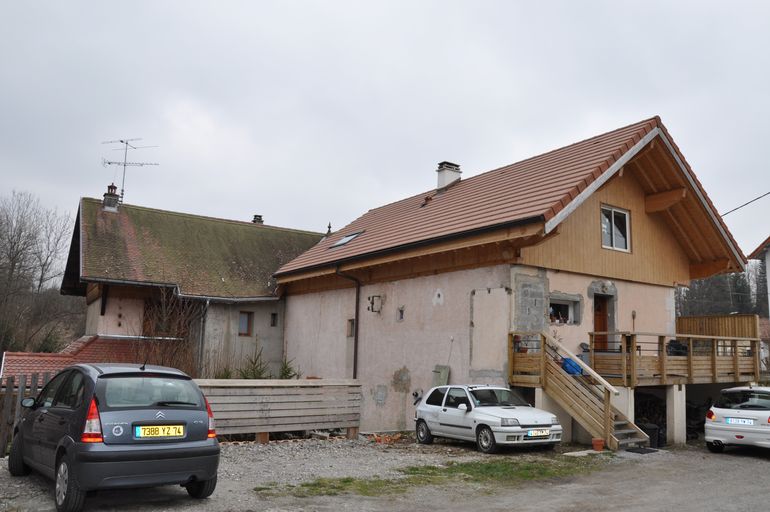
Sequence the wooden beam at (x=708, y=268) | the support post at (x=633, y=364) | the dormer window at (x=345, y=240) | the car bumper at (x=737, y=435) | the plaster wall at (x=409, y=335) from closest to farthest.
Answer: the car bumper at (x=737, y=435)
the support post at (x=633, y=364)
the plaster wall at (x=409, y=335)
the wooden beam at (x=708, y=268)
the dormer window at (x=345, y=240)

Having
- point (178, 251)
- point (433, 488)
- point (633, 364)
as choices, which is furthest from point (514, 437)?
point (178, 251)

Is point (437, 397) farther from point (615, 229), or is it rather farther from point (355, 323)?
point (615, 229)

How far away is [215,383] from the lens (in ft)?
41.0

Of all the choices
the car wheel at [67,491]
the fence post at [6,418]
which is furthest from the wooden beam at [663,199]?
the car wheel at [67,491]

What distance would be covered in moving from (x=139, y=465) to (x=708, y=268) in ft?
64.3

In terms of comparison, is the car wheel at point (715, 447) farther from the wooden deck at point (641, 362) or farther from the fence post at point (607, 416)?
the fence post at point (607, 416)

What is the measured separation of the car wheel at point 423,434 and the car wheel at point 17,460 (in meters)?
7.91

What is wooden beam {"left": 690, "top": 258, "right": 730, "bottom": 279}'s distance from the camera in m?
21.2

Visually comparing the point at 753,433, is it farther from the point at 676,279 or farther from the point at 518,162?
the point at 518,162

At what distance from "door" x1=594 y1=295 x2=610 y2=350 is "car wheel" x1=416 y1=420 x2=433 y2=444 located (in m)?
6.39

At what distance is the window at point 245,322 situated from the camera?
24.8 metres

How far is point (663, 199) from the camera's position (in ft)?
63.7

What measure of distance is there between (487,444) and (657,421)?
21.0 ft

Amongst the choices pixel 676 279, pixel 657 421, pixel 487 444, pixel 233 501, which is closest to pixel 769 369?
pixel 676 279
